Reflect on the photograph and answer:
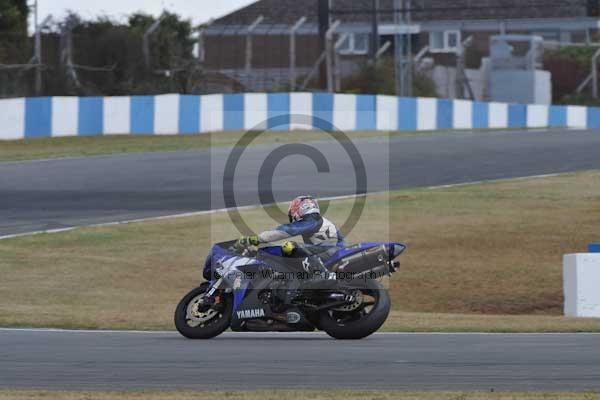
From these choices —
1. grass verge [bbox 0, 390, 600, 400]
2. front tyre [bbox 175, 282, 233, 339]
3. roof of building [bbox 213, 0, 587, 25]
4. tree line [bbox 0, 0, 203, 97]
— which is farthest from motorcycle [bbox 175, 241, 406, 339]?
roof of building [bbox 213, 0, 587, 25]

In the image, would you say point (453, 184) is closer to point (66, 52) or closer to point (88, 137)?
point (88, 137)

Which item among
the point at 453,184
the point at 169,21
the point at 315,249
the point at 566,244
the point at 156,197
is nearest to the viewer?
the point at 315,249

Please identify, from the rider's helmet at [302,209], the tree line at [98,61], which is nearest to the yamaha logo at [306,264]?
the rider's helmet at [302,209]

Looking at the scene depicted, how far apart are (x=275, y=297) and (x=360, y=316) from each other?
77 centimetres

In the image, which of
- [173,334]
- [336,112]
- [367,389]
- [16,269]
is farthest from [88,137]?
[367,389]

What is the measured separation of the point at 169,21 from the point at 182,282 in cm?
3389

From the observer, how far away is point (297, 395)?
25.7 feet

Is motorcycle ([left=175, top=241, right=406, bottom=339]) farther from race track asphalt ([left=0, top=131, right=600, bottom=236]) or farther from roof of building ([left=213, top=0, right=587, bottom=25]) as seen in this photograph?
roof of building ([left=213, top=0, right=587, bottom=25])

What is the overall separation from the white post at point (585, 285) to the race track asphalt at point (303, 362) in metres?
3.06

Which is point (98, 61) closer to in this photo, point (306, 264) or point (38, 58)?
point (38, 58)

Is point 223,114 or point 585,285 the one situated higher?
point 223,114

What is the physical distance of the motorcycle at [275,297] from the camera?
10945 mm

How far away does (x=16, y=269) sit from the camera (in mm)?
16625

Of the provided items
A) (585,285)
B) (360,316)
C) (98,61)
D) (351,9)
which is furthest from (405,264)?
(351,9)
